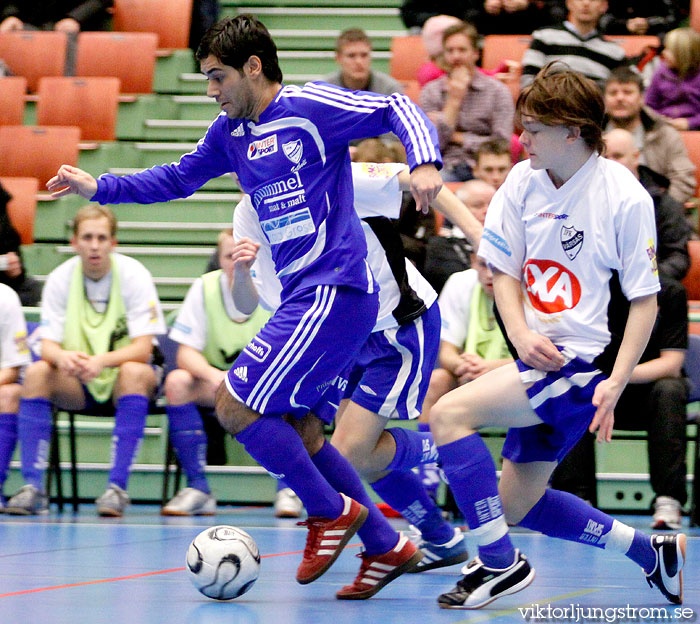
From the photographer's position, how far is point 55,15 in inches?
400

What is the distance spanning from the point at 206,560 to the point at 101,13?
7576 mm

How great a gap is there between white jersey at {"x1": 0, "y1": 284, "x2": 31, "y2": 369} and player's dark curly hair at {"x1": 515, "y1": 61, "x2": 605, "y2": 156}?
372 centimetres

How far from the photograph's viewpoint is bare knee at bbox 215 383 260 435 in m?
3.40

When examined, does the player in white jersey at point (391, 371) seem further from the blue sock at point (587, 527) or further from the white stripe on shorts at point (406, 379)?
the blue sock at point (587, 527)

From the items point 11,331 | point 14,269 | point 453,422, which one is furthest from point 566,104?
point 14,269

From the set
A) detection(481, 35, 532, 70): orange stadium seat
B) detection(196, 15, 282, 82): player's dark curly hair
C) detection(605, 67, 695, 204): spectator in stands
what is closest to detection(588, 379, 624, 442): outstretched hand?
detection(196, 15, 282, 82): player's dark curly hair

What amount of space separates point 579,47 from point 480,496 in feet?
17.7

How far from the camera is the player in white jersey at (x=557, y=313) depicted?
325 centimetres

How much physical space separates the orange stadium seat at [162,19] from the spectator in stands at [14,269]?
2869 mm

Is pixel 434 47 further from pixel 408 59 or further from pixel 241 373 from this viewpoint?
pixel 241 373

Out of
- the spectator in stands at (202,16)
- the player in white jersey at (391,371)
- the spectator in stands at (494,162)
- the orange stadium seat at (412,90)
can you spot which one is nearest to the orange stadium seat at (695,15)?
the orange stadium seat at (412,90)

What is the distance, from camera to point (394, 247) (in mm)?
4277

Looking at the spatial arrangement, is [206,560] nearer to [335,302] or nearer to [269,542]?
[335,302]

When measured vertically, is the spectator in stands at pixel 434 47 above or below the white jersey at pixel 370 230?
above
